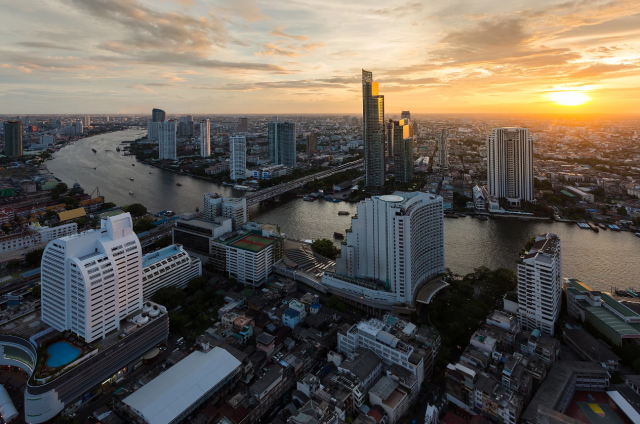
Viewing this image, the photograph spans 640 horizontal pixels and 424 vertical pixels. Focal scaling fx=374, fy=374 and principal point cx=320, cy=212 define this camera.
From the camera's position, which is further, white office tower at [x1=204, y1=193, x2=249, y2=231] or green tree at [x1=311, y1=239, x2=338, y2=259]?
white office tower at [x1=204, y1=193, x2=249, y2=231]

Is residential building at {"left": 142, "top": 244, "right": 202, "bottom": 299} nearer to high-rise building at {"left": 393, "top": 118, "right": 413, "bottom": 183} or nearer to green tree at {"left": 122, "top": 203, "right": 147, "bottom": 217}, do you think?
green tree at {"left": 122, "top": 203, "right": 147, "bottom": 217}

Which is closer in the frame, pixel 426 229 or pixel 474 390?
pixel 474 390

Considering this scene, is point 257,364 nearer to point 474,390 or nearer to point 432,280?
point 474,390

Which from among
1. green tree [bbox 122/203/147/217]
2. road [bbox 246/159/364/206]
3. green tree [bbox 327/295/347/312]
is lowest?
green tree [bbox 327/295/347/312]

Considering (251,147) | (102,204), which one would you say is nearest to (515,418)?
(102,204)

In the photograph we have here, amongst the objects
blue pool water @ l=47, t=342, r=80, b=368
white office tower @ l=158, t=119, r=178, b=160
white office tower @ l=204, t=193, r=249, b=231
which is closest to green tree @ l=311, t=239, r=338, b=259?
white office tower @ l=204, t=193, r=249, b=231

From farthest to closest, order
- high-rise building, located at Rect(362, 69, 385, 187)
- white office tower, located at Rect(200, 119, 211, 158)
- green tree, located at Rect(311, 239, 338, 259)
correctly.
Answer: white office tower, located at Rect(200, 119, 211, 158)
high-rise building, located at Rect(362, 69, 385, 187)
green tree, located at Rect(311, 239, 338, 259)

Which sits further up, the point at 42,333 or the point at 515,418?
the point at 42,333

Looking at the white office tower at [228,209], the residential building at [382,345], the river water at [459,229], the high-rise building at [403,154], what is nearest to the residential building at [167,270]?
the white office tower at [228,209]
